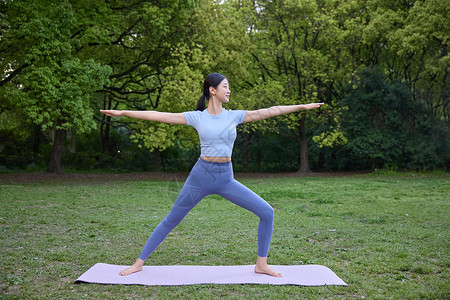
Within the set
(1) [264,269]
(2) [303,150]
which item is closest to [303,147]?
(2) [303,150]

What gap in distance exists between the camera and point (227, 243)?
664cm

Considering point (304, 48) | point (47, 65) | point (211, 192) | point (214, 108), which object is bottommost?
point (211, 192)

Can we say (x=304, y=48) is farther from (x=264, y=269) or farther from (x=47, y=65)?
(x=264, y=269)

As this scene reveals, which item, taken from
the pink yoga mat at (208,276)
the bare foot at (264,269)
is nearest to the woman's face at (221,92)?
the bare foot at (264,269)

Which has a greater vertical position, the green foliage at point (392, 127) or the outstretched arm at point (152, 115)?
the green foliage at point (392, 127)

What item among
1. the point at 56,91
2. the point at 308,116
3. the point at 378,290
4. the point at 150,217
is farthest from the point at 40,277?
the point at 308,116

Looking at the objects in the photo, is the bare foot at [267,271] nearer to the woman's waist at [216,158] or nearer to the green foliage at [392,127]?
the woman's waist at [216,158]

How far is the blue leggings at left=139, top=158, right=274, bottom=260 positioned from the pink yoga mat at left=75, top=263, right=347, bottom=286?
1.21 ft

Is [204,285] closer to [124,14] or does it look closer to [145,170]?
[124,14]

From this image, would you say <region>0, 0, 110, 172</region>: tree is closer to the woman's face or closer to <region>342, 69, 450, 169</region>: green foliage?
the woman's face

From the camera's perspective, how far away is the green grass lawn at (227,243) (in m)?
4.29

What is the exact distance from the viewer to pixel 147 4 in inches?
725

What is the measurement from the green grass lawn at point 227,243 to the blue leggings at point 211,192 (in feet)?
2.32

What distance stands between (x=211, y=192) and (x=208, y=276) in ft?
3.37
